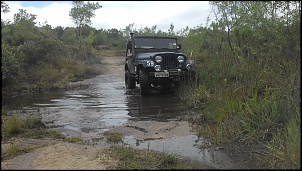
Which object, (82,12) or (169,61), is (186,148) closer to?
(169,61)

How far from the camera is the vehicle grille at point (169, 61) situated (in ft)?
28.4

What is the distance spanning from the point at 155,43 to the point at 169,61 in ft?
5.07

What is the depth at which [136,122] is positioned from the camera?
5.77 metres

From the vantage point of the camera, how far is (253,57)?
6.13 meters

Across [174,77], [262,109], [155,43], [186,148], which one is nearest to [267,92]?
[262,109]

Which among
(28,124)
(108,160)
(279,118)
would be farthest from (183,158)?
(28,124)

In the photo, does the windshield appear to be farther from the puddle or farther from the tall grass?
the puddle

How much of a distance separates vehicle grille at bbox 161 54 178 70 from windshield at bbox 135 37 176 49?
1417 mm

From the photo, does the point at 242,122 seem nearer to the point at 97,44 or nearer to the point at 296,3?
the point at 296,3

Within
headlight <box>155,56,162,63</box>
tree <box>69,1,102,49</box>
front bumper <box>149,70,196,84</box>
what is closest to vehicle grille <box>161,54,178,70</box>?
headlight <box>155,56,162,63</box>

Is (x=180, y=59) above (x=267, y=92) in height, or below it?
above

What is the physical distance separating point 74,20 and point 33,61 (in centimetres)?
1129

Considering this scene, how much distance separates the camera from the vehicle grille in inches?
341

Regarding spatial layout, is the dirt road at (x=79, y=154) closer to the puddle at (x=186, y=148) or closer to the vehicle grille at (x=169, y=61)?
the puddle at (x=186, y=148)
